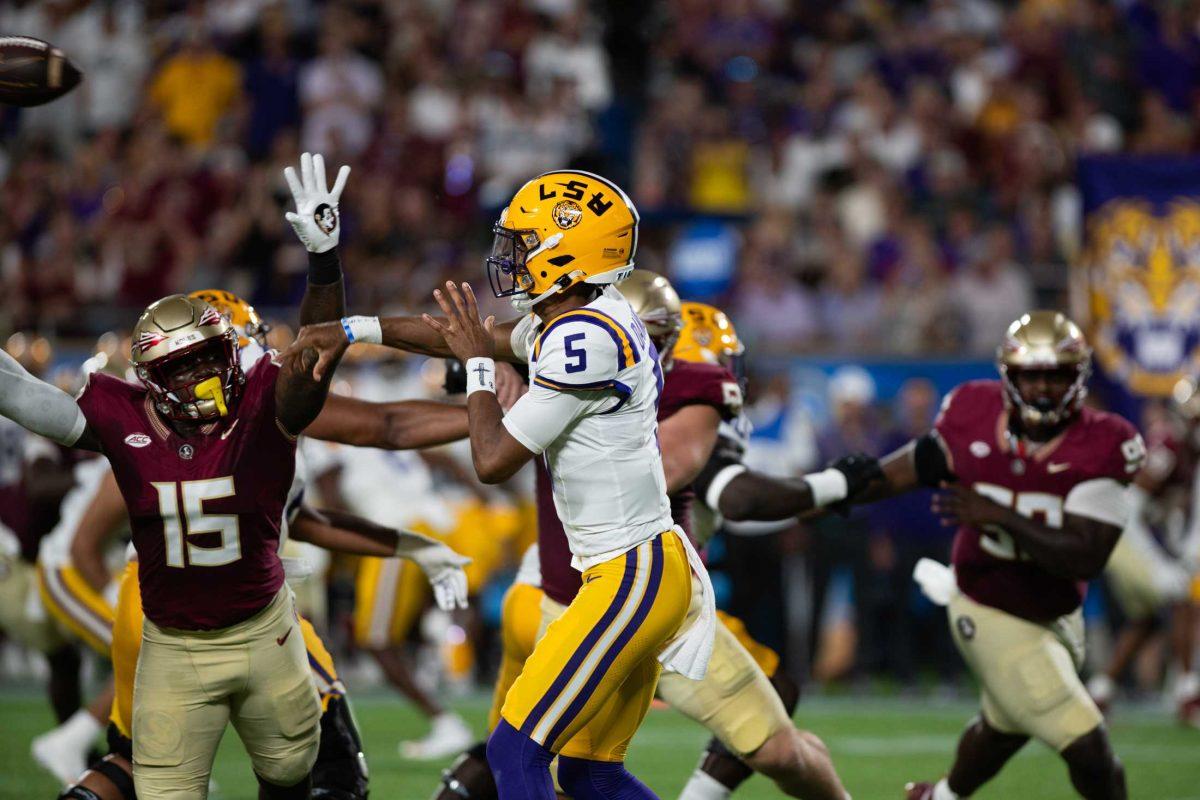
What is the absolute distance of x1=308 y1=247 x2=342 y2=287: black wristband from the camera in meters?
4.36

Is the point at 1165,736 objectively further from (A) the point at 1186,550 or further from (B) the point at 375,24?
(B) the point at 375,24

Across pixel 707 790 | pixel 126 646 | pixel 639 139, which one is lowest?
pixel 707 790

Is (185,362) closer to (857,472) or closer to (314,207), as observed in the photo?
(314,207)

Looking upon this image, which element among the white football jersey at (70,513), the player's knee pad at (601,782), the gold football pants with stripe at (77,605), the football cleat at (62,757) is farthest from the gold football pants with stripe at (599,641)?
the football cleat at (62,757)

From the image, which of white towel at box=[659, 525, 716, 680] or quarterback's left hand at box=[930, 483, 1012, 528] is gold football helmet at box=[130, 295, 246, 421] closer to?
white towel at box=[659, 525, 716, 680]

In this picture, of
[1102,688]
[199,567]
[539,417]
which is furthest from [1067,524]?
[1102,688]

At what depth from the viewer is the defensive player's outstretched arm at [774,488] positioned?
5219mm

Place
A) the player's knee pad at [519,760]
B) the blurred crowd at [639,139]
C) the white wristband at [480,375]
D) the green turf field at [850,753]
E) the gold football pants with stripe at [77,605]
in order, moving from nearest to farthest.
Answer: the player's knee pad at [519,760]
the white wristband at [480,375]
the gold football pants with stripe at [77,605]
the green turf field at [850,753]
the blurred crowd at [639,139]

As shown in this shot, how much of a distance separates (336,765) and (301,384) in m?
1.28

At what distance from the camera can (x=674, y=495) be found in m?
5.02

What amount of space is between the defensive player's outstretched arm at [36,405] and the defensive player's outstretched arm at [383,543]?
986 millimetres

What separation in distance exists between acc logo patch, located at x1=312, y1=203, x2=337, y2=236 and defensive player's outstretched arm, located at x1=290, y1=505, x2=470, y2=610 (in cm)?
118

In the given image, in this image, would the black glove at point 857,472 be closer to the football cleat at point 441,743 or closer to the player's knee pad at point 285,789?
the player's knee pad at point 285,789

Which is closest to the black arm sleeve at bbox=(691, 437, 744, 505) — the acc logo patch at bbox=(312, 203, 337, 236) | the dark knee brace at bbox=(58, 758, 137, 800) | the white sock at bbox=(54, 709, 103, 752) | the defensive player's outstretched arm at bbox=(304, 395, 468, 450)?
the defensive player's outstretched arm at bbox=(304, 395, 468, 450)
